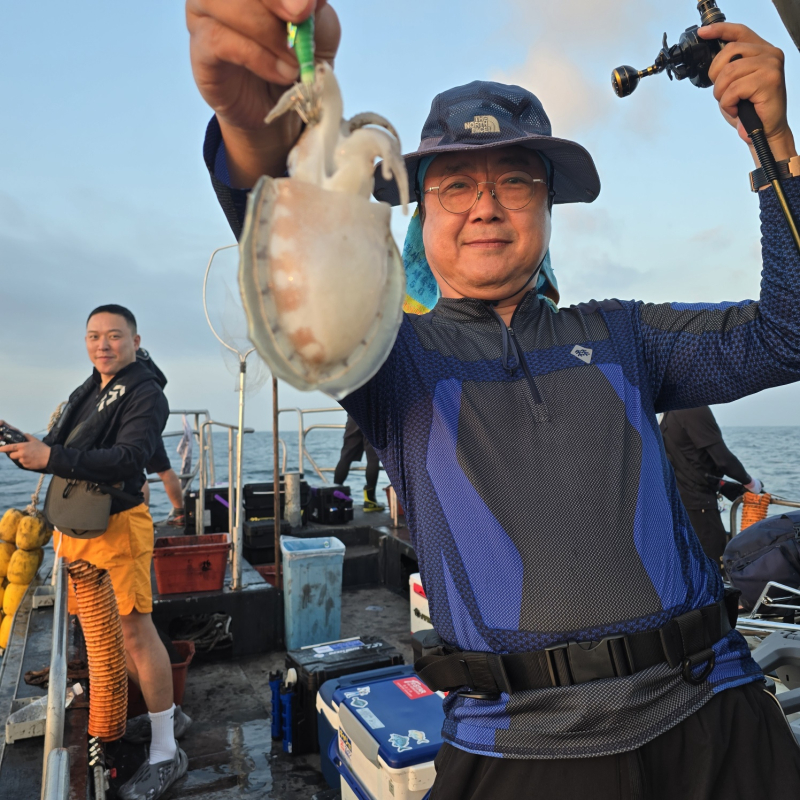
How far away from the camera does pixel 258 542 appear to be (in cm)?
710

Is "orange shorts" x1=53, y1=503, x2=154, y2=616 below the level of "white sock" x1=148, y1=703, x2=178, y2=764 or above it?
above

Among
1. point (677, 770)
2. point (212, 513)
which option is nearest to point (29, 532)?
point (212, 513)

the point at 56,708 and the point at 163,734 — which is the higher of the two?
the point at 56,708

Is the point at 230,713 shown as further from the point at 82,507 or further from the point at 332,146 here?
the point at 332,146

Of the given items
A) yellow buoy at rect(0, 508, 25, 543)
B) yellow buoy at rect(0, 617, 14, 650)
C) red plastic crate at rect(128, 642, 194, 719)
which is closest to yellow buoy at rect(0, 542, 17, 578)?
yellow buoy at rect(0, 508, 25, 543)

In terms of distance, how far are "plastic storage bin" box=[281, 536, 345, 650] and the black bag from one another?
306 centimetres

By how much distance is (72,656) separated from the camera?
4238 mm

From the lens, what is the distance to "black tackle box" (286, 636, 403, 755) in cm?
376

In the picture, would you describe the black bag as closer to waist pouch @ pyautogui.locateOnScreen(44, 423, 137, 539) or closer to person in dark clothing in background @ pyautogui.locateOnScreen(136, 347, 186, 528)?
waist pouch @ pyautogui.locateOnScreen(44, 423, 137, 539)

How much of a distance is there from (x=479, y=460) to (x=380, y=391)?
0.99ft

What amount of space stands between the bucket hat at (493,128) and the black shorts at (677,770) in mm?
1410

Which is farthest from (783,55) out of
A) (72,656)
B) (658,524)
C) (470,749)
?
(72,656)

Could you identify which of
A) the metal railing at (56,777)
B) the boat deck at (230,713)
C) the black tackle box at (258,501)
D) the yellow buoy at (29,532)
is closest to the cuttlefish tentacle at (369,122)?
the metal railing at (56,777)

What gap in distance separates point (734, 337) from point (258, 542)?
6351 mm
